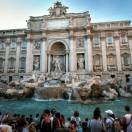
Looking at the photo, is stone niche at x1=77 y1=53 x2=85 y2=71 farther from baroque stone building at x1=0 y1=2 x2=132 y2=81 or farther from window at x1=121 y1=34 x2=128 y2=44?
window at x1=121 y1=34 x2=128 y2=44

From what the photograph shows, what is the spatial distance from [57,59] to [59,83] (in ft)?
26.3

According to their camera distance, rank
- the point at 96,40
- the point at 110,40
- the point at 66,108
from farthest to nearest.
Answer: the point at 96,40, the point at 110,40, the point at 66,108

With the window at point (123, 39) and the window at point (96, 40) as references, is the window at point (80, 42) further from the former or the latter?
the window at point (123, 39)

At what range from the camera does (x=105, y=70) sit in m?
32.1

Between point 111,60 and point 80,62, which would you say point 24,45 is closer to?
point 80,62

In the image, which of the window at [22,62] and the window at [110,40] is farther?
the window at [22,62]

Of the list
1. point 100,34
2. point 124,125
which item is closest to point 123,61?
point 100,34

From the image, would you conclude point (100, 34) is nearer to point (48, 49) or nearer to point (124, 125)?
point (48, 49)

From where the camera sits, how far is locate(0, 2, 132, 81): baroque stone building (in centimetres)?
3225

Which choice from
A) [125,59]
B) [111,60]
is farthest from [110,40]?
[125,59]

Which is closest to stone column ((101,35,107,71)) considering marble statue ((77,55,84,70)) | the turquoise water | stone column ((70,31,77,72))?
marble statue ((77,55,84,70))

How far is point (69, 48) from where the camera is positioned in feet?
108

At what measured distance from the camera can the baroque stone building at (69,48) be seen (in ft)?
106

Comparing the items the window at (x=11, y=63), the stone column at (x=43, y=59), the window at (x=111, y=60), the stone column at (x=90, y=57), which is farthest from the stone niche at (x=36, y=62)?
the window at (x=111, y=60)
